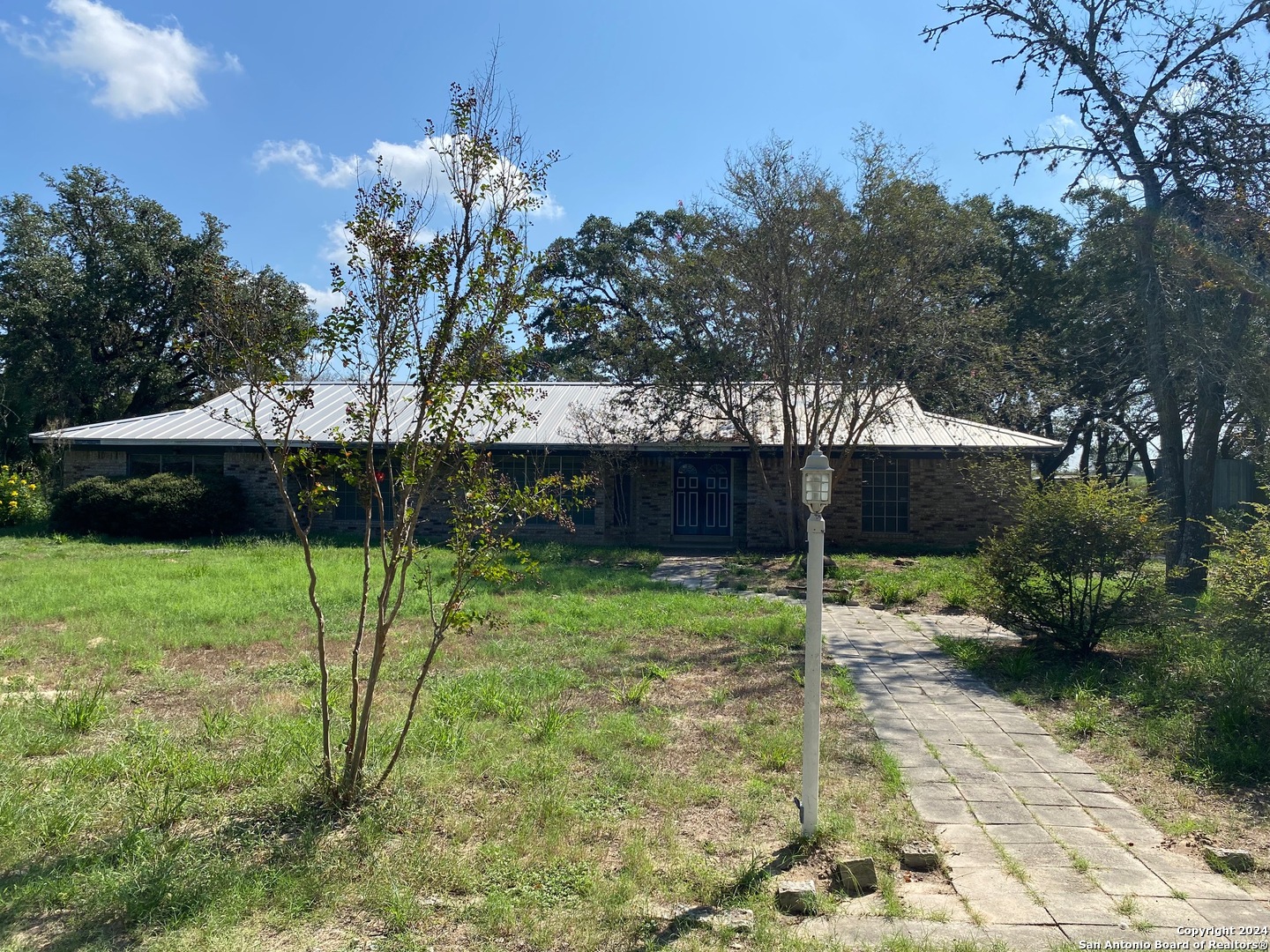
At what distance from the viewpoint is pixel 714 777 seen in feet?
17.0

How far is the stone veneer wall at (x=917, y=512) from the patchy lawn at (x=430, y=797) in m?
10.5

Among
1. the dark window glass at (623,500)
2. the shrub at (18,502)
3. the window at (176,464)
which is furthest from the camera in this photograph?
the shrub at (18,502)

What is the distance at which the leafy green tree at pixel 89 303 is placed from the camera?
2767cm

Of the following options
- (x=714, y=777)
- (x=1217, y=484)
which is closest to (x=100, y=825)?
(x=714, y=777)

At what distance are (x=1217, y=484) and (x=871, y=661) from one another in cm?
1556

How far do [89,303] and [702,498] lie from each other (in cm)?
2159

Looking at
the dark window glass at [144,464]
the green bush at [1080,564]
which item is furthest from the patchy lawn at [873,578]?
the dark window glass at [144,464]

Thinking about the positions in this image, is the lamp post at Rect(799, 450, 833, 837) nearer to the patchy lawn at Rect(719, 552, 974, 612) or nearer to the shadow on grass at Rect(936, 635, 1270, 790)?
the shadow on grass at Rect(936, 635, 1270, 790)

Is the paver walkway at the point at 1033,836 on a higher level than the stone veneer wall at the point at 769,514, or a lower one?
lower

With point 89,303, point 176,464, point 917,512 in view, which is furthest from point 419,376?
point 89,303

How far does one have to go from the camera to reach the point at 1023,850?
4270mm

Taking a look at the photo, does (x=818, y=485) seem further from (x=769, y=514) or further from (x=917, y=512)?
(x=917, y=512)

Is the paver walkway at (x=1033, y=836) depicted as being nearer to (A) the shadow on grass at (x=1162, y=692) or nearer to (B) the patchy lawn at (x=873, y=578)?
(A) the shadow on grass at (x=1162, y=692)

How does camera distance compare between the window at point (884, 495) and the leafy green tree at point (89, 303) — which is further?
the leafy green tree at point (89, 303)
